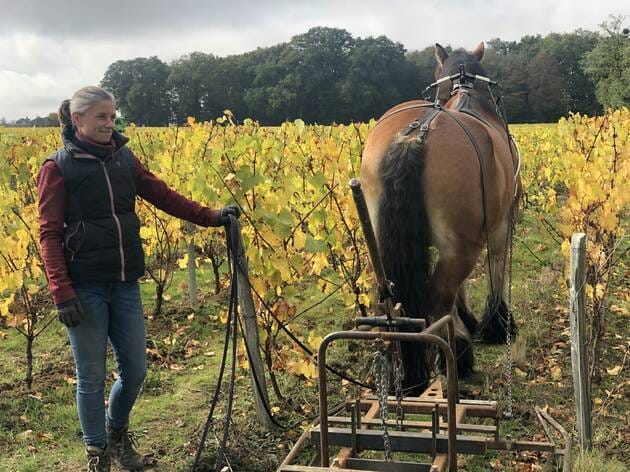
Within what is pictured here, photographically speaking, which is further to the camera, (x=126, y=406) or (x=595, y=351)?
(x=595, y=351)

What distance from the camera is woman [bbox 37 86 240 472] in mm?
2354

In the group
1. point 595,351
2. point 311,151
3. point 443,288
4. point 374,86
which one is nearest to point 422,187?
point 443,288

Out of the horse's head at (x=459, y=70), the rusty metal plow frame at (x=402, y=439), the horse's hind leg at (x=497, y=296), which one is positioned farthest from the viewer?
the horse's head at (x=459, y=70)

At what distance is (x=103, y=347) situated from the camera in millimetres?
2576

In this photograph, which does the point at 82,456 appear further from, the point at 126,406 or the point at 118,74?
the point at 118,74

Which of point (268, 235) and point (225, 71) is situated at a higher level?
point (225, 71)

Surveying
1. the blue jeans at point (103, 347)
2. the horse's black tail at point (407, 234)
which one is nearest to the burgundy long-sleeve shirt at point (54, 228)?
the blue jeans at point (103, 347)

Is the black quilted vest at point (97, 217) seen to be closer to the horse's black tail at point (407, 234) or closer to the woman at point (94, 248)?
the woman at point (94, 248)

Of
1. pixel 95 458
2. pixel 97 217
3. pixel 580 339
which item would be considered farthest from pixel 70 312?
pixel 580 339

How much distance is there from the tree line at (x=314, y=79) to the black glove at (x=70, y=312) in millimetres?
44122

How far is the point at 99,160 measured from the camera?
2.47m

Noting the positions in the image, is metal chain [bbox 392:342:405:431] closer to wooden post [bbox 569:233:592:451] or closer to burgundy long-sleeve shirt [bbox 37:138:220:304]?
wooden post [bbox 569:233:592:451]

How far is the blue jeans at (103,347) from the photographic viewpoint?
8.21 feet

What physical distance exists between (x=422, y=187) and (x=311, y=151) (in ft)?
11.1
